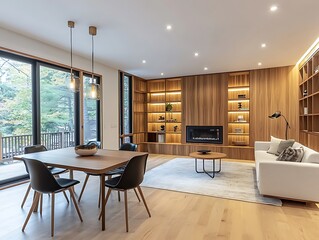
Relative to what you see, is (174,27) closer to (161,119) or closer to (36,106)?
(36,106)

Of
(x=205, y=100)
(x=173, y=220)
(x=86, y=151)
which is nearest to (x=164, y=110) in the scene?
(x=205, y=100)

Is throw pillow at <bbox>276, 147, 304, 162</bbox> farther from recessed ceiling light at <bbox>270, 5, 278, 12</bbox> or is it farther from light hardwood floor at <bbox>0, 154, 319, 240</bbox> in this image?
recessed ceiling light at <bbox>270, 5, 278, 12</bbox>

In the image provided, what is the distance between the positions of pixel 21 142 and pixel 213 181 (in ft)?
12.9

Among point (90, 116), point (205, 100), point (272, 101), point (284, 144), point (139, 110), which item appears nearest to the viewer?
point (284, 144)

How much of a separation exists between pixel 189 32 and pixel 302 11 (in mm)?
1675

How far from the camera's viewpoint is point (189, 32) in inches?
142

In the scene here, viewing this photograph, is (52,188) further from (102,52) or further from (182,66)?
(182,66)

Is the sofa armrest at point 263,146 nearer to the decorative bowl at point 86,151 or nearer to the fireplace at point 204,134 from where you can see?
the fireplace at point 204,134

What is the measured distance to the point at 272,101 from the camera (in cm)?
A: 617

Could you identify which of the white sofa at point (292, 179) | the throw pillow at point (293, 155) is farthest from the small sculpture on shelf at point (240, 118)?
the white sofa at point (292, 179)

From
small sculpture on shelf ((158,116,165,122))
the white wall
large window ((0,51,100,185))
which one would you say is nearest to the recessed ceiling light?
large window ((0,51,100,185))

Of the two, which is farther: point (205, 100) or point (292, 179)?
point (205, 100)

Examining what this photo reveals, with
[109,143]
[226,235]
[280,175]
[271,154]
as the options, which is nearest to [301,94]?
[271,154]

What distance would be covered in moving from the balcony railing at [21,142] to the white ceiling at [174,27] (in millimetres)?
1972
